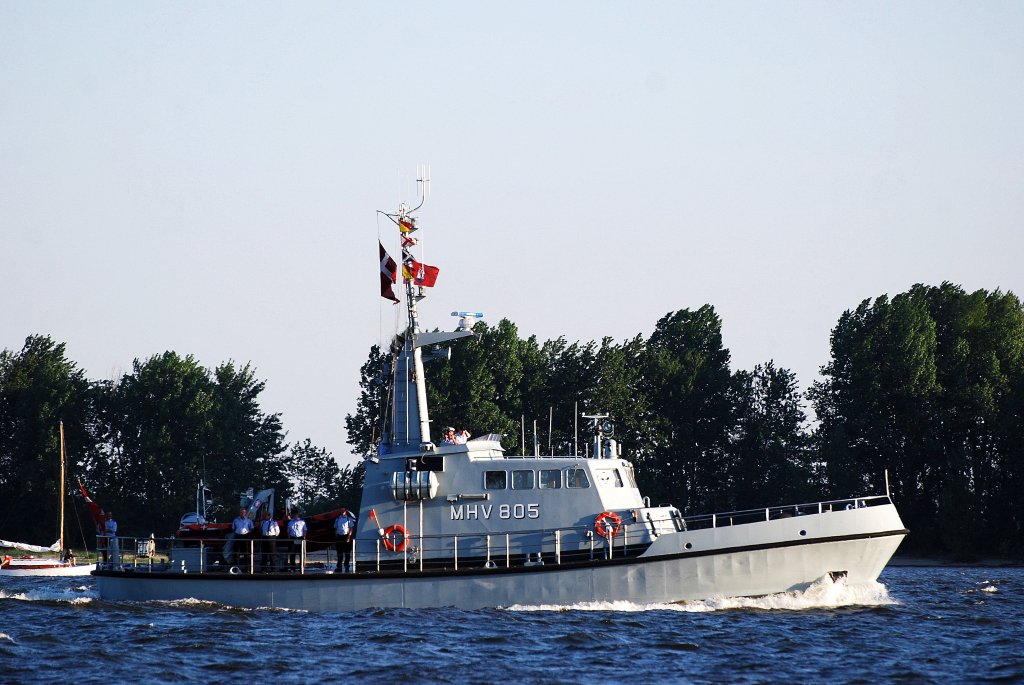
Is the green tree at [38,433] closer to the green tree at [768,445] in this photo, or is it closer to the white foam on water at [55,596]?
the white foam on water at [55,596]

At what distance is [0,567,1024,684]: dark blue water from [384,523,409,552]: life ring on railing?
5.41 ft

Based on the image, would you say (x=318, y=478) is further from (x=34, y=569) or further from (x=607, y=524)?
(x=607, y=524)

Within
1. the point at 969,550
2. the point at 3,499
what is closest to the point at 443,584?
the point at 969,550

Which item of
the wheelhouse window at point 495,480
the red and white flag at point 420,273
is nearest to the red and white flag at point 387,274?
the red and white flag at point 420,273

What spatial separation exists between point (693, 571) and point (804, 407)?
133ft

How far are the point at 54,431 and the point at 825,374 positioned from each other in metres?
40.1

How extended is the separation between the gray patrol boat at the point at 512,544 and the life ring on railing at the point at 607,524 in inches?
1.2

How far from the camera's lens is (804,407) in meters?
65.7

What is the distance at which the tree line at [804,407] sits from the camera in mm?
57188

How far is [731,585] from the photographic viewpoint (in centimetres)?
2694

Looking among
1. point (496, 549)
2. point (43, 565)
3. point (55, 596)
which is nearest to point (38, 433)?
point (43, 565)

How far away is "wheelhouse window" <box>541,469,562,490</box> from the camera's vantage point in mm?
28306

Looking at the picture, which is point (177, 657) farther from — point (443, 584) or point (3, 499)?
point (3, 499)

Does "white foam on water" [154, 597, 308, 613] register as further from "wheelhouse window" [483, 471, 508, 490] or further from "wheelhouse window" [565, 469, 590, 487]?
"wheelhouse window" [565, 469, 590, 487]
